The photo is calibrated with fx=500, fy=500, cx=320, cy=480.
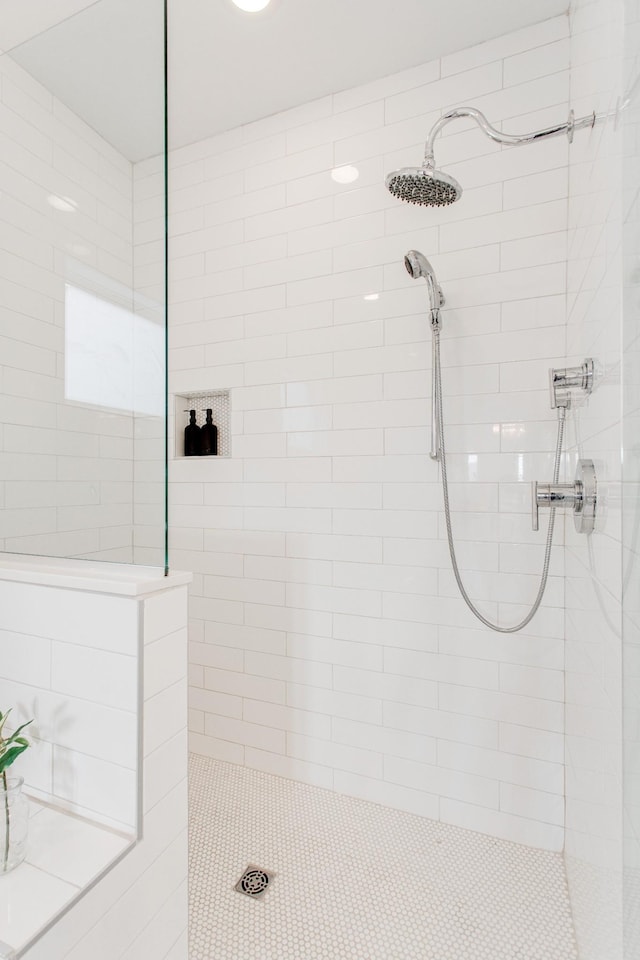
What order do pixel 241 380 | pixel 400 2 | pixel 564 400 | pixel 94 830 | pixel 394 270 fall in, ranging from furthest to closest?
1. pixel 241 380
2. pixel 394 270
3. pixel 400 2
4. pixel 564 400
5. pixel 94 830

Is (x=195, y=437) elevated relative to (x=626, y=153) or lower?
lower

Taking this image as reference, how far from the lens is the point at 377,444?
1.85 metres

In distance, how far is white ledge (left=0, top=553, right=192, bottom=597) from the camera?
37.8 inches

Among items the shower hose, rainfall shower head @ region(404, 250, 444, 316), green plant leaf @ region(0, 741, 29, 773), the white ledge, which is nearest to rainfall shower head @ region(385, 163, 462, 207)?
rainfall shower head @ region(404, 250, 444, 316)

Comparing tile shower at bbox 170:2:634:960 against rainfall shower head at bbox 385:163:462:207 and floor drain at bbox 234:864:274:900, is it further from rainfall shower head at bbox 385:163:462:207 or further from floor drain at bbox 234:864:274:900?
floor drain at bbox 234:864:274:900

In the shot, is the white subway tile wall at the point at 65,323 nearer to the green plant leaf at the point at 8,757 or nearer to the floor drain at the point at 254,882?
the green plant leaf at the point at 8,757

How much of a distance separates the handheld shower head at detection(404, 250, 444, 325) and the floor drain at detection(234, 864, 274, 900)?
1.81 m

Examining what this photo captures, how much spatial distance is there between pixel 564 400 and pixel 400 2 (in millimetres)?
1350

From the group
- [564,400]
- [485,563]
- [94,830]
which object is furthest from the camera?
[485,563]

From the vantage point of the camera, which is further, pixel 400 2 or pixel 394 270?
pixel 394 270

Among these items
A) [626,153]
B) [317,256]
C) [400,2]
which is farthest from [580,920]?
[400,2]

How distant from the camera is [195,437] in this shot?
2.21 metres

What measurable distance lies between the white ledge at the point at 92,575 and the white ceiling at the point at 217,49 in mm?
918

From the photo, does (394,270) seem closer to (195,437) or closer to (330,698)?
(195,437)
